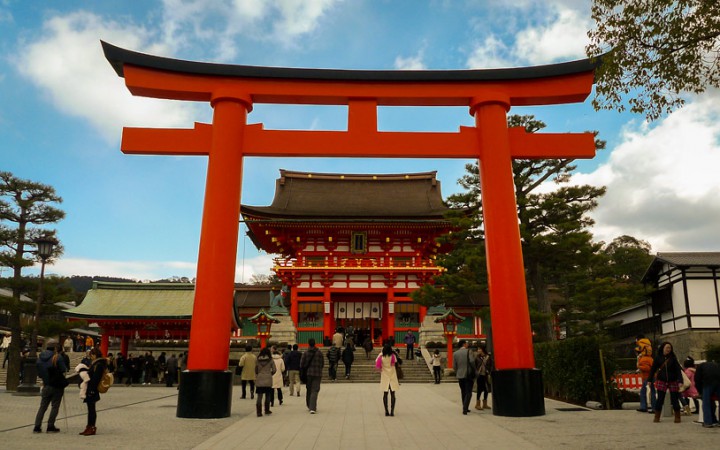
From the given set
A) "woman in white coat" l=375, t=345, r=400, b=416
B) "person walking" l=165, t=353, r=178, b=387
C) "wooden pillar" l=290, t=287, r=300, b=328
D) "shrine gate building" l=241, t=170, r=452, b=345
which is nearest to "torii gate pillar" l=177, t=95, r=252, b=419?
"woman in white coat" l=375, t=345, r=400, b=416

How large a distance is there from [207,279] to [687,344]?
2074cm

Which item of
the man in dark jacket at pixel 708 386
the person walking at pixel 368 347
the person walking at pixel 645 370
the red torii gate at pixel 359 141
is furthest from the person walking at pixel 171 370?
the man in dark jacket at pixel 708 386

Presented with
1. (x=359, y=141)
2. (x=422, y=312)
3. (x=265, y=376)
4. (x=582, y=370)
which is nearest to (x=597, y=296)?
(x=582, y=370)

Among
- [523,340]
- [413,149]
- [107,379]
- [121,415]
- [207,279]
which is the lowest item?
[121,415]

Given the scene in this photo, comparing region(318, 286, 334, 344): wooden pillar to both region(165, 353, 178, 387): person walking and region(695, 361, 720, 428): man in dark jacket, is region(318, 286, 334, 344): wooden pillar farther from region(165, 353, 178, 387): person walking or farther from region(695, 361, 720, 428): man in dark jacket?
region(695, 361, 720, 428): man in dark jacket

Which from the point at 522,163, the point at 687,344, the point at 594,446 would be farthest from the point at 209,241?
the point at 687,344

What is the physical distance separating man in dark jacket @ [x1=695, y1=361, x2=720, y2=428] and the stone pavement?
29 centimetres

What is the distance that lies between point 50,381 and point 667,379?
33.1 ft

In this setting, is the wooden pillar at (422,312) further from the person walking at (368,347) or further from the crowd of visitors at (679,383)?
the crowd of visitors at (679,383)

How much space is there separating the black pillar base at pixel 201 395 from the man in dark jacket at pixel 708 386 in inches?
319

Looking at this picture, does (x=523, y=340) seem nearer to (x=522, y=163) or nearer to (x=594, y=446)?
(x=594, y=446)

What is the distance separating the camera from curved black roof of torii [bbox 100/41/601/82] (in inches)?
424

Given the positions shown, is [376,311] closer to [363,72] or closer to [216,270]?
[363,72]

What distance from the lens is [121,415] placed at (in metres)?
10.8
